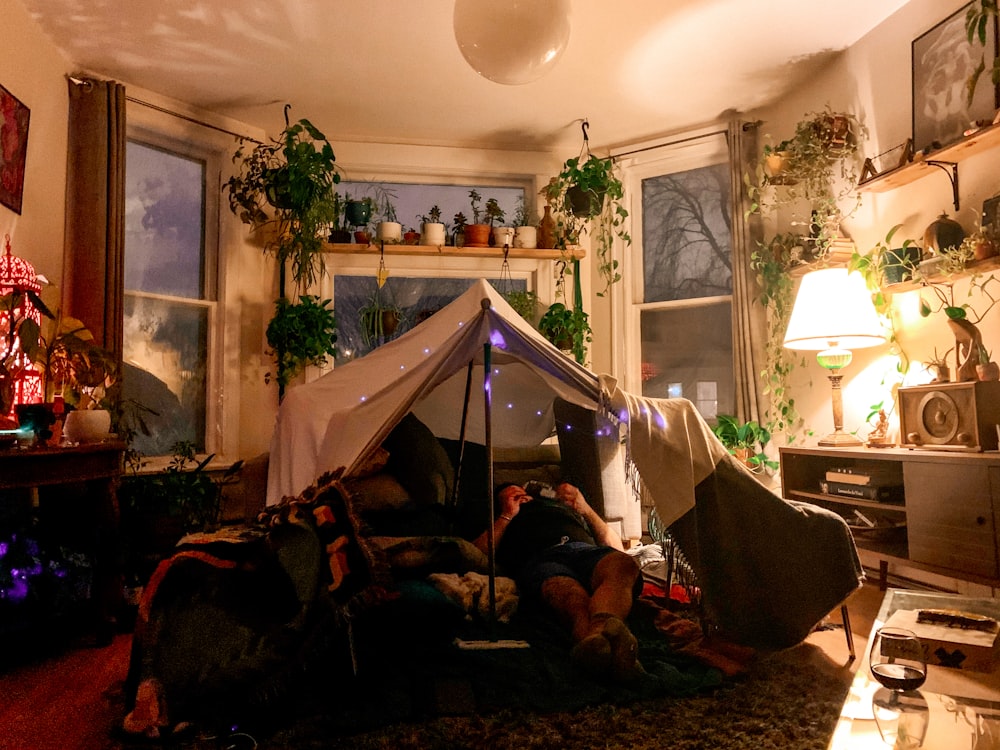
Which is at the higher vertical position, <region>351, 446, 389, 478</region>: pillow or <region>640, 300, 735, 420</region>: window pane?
<region>640, 300, 735, 420</region>: window pane

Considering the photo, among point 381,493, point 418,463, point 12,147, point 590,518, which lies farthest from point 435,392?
point 12,147

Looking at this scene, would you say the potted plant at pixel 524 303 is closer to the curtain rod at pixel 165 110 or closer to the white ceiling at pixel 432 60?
the white ceiling at pixel 432 60

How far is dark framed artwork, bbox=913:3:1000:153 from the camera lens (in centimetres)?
295

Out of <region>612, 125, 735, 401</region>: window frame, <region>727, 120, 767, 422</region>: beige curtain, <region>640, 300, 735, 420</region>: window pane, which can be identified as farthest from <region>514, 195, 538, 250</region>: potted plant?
<region>727, 120, 767, 422</region>: beige curtain

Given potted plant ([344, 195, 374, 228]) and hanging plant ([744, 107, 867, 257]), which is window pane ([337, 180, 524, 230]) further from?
hanging plant ([744, 107, 867, 257])

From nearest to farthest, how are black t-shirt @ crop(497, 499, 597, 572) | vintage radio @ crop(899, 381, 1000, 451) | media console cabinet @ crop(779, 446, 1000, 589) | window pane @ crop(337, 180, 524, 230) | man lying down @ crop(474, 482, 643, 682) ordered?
man lying down @ crop(474, 482, 643, 682) < media console cabinet @ crop(779, 446, 1000, 589) < vintage radio @ crop(899, 381, 1000, 451) < black t-shirt @ crop(497, 499, 597, 572) < window pane @ crop(337, 180, 524, 230)

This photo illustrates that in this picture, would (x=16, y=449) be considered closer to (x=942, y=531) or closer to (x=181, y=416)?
(x=181, y=416)

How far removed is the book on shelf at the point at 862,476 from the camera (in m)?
3.08

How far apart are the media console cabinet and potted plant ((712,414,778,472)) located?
2.02ft

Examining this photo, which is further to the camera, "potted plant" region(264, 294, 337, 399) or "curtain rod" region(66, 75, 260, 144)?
"potted plant" region(264, 294, 337, 399)

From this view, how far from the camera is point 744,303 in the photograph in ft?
14.0

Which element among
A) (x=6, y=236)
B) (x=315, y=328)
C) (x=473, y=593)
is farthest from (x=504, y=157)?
(x=473, y=593)

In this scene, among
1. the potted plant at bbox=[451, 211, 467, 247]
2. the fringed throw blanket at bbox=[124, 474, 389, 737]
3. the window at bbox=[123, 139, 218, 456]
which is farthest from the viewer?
the potted plant at bbox=[451, 211, 467, 247]

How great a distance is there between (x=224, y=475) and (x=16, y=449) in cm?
201
